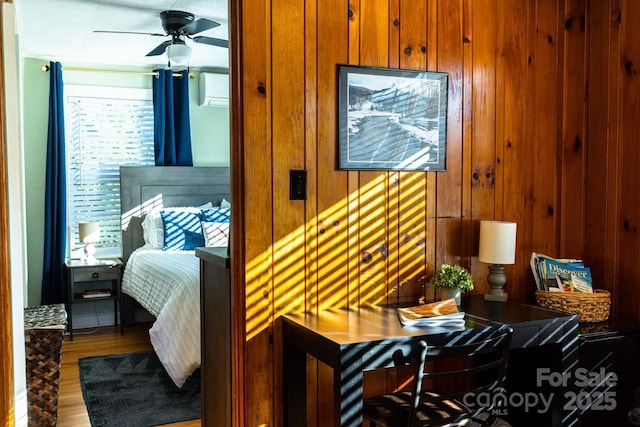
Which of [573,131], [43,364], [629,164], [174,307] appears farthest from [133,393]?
[629,164]

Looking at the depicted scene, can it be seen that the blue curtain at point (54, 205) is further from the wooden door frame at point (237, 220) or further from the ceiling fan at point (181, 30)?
the wooden door frame at point (237, 220)

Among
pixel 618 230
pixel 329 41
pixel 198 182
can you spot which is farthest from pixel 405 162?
pixel 198 182

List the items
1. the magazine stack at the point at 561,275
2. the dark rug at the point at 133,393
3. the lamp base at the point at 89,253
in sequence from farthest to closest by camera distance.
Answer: the lamp base at the point at 89,253
the dark rug at the point at 133,393
the magazine stack at the point at 561,275

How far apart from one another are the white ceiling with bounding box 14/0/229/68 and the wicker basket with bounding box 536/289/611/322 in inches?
112

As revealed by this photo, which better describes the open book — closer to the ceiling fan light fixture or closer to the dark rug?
the dark rug

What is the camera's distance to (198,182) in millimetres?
6129

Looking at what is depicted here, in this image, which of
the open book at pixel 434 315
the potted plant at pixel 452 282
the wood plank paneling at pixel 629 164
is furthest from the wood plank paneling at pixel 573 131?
the open book at pixel 434 315

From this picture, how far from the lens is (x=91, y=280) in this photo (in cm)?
555

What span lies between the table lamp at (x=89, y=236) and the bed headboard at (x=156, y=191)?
288mm

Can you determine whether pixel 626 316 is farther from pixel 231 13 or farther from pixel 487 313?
pixel 231 13

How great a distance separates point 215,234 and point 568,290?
3.26 meters

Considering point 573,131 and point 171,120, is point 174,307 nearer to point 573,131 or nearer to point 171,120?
point 171,120

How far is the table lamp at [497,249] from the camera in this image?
2.87 meters

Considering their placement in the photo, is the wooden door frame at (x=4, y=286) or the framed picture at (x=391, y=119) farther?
the framed picture at (x=391, y=119)
